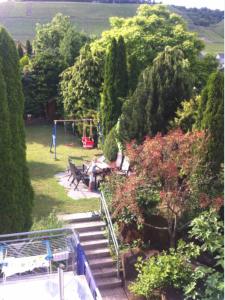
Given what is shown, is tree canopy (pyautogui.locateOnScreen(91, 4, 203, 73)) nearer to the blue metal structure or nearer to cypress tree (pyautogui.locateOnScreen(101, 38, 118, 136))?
cypress tree (pyautogui.locateOnScreen(101, 38, 118, 136))

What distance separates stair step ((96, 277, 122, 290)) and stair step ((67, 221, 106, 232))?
5.41 feet

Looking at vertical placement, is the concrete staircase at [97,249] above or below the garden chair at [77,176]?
below

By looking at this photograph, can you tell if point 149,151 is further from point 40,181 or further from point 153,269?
point 40,181

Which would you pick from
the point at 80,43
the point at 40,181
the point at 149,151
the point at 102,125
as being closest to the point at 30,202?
the point at 149,151

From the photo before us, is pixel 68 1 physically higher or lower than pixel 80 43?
higher

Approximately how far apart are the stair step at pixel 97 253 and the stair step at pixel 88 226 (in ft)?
2.59

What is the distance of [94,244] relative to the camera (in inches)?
396

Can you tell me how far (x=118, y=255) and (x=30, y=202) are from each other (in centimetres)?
238

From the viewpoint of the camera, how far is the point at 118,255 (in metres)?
9.21

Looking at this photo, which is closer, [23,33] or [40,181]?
[40,181]

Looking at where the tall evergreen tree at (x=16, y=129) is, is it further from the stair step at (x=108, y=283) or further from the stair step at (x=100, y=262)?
the stair step at (x=108, y=283)

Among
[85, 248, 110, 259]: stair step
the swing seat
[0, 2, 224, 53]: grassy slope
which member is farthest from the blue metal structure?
[0, 2, 224, 53]: grassy slope

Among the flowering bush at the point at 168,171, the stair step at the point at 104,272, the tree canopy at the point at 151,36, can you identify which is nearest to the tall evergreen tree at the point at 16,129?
the stair step at the point at 104,272

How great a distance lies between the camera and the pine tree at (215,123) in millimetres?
9281
